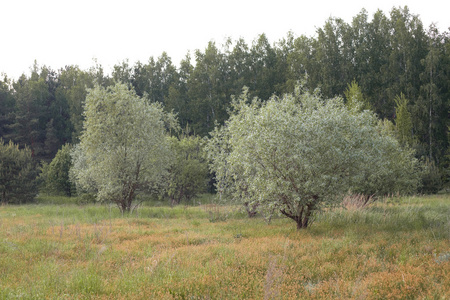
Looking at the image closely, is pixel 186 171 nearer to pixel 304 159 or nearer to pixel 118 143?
pixel 118 143

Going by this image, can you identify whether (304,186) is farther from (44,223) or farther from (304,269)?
(44,223)

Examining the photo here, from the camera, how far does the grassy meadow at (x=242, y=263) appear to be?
6.04m

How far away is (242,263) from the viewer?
7.88 meters

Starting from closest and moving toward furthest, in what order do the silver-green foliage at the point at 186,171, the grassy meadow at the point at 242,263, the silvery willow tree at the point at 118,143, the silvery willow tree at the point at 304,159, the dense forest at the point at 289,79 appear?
the grassy meadow at the point at 242,263 < the silvery willow tree at the point at 304,159 < the silvery willow tree at the point at 118,143 < the silver-green foliage at the point at 186,171 < the dense forest at the point at 289,79

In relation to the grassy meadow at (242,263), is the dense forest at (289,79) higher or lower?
higher

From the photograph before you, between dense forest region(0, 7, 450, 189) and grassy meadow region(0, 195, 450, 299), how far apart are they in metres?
23.3

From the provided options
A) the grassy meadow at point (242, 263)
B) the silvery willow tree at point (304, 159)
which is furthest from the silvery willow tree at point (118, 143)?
the silvery willow tree at point (304, 159)

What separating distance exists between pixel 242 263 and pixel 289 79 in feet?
140

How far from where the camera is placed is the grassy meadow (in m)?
6.04

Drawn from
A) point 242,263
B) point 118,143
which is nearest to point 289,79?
point 118,143

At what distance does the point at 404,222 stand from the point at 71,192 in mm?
38135

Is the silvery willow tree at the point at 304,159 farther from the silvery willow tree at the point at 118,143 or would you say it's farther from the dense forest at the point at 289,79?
the dense forest at the point at 289,79

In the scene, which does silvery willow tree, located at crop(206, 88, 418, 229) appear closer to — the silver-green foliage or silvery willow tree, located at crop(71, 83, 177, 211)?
silvery willow tree, located at crop(71, 83, 177, 211)

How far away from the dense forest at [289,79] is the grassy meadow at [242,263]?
2331 cm
